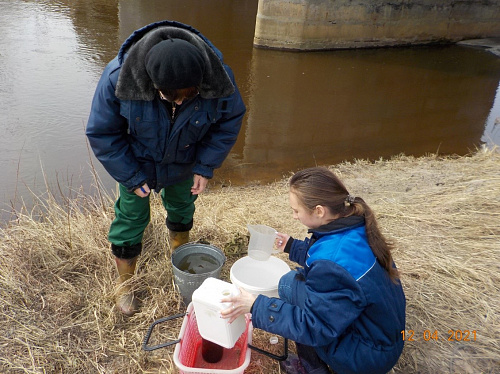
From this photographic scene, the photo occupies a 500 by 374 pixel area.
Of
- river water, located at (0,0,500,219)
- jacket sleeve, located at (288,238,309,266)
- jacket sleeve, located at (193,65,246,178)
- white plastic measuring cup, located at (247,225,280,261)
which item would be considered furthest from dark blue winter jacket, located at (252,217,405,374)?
river water, located at (0,0,500,219)

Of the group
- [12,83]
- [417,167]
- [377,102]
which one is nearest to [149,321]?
[417,167]

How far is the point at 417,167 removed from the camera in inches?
213

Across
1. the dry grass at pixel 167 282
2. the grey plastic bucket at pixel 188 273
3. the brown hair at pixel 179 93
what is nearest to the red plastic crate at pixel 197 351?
the dry grass at pixel 167 282

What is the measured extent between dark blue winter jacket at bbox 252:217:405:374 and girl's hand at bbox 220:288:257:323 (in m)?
0.04

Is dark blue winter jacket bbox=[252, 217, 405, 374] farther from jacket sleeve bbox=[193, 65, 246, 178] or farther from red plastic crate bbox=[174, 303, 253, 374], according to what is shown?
jacket sleeve bbox=[193, 65, 246, 178]

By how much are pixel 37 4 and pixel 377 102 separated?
10179 mm

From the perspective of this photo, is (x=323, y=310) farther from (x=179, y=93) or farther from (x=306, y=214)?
(x=179, y=93)

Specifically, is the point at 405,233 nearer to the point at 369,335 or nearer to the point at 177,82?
the point at 369,335

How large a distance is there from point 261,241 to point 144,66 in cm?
109

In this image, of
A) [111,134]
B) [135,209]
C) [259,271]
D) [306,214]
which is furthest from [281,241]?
[111,134]

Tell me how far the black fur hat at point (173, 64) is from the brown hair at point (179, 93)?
0.07 meters

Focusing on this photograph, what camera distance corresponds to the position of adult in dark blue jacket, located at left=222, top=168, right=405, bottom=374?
1.62 m
